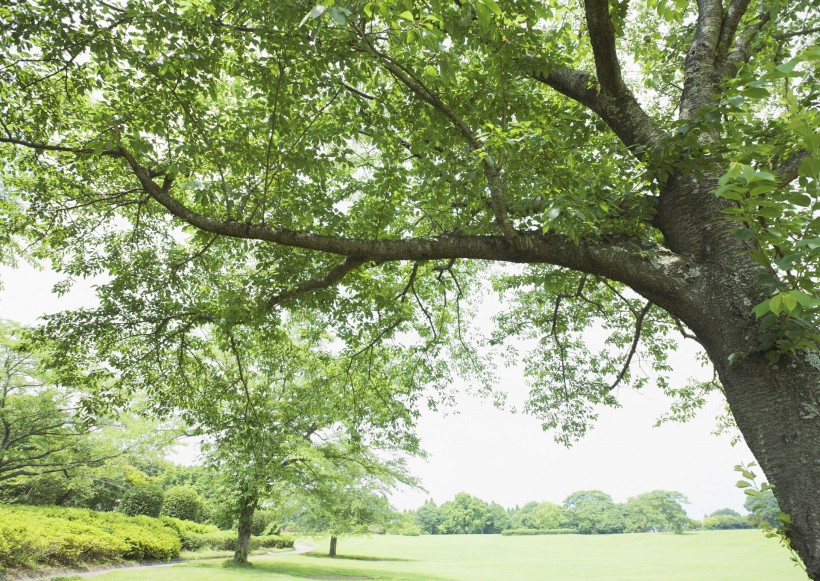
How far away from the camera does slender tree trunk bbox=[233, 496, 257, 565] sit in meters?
16.6

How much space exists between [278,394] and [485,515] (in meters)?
37.8

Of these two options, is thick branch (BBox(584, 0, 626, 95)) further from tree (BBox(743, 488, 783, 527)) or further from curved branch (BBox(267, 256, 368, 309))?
tree (BBox(743, 488, 783, 527))

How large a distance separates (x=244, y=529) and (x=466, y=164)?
57.8 feet

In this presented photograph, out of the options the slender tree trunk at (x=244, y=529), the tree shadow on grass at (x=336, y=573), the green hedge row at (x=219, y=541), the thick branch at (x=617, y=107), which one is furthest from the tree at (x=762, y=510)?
the green hedge row at (x=219, y=541)

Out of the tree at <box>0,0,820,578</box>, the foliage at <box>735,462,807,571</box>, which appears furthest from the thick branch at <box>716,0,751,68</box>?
the foliage at <box>735,462,807,571</box>

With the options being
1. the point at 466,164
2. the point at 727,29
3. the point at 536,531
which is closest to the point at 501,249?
the point at 466,164

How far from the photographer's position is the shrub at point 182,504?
24203mm

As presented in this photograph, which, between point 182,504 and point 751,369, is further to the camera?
point 182,504

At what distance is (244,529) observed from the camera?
17266mm

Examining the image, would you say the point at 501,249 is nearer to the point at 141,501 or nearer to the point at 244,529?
the point at 244,529

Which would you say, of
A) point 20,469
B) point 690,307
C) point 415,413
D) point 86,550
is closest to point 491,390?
point 415,413

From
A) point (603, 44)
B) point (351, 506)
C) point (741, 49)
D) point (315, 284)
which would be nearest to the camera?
point (603, 44)

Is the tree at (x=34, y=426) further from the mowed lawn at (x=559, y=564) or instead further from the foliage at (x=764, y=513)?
the foliage at (x=764, y=513)

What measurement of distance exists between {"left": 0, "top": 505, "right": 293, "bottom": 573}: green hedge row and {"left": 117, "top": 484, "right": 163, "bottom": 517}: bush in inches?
92.9
